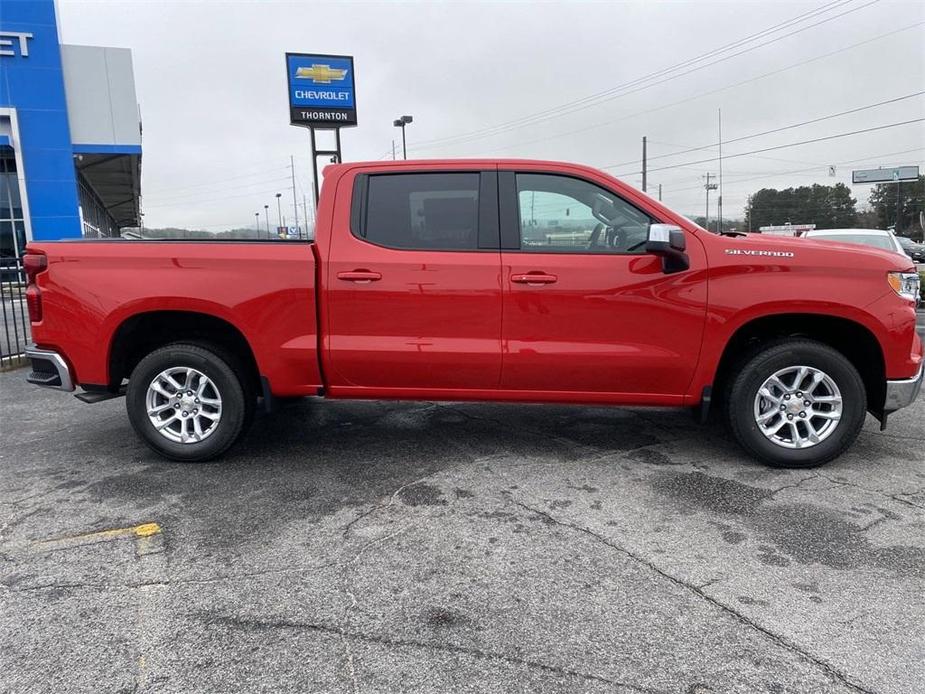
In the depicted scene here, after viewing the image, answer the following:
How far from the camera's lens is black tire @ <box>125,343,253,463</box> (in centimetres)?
432

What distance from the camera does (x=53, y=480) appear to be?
4.18m

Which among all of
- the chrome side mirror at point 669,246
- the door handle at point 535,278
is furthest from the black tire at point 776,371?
the door handle at point 535,278

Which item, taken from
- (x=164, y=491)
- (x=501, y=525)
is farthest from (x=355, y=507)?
(x=164, y=491)

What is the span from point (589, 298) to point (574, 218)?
55 centimetres

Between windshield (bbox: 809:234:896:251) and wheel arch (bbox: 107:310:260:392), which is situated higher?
windshield (bbox: 809:234:896:251)

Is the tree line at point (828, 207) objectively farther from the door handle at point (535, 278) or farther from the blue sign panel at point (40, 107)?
the door handle at point (535, 278)

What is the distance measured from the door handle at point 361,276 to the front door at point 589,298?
823 mm

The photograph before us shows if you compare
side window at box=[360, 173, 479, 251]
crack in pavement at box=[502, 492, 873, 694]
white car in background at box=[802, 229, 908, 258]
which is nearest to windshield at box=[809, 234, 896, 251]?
white car in background at box=[802, 229, 908, 258]

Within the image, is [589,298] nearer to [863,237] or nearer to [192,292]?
[192,292]

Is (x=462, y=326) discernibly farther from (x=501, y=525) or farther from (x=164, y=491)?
(x=164, y=491)

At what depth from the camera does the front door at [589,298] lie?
4.09 m

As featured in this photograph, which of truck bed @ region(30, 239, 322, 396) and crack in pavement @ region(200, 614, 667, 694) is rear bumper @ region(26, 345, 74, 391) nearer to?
truck bed @ region(30, 239, 322, 396)

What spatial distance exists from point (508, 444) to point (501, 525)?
1.40 m

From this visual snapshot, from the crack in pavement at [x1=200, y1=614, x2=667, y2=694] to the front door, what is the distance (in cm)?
209
